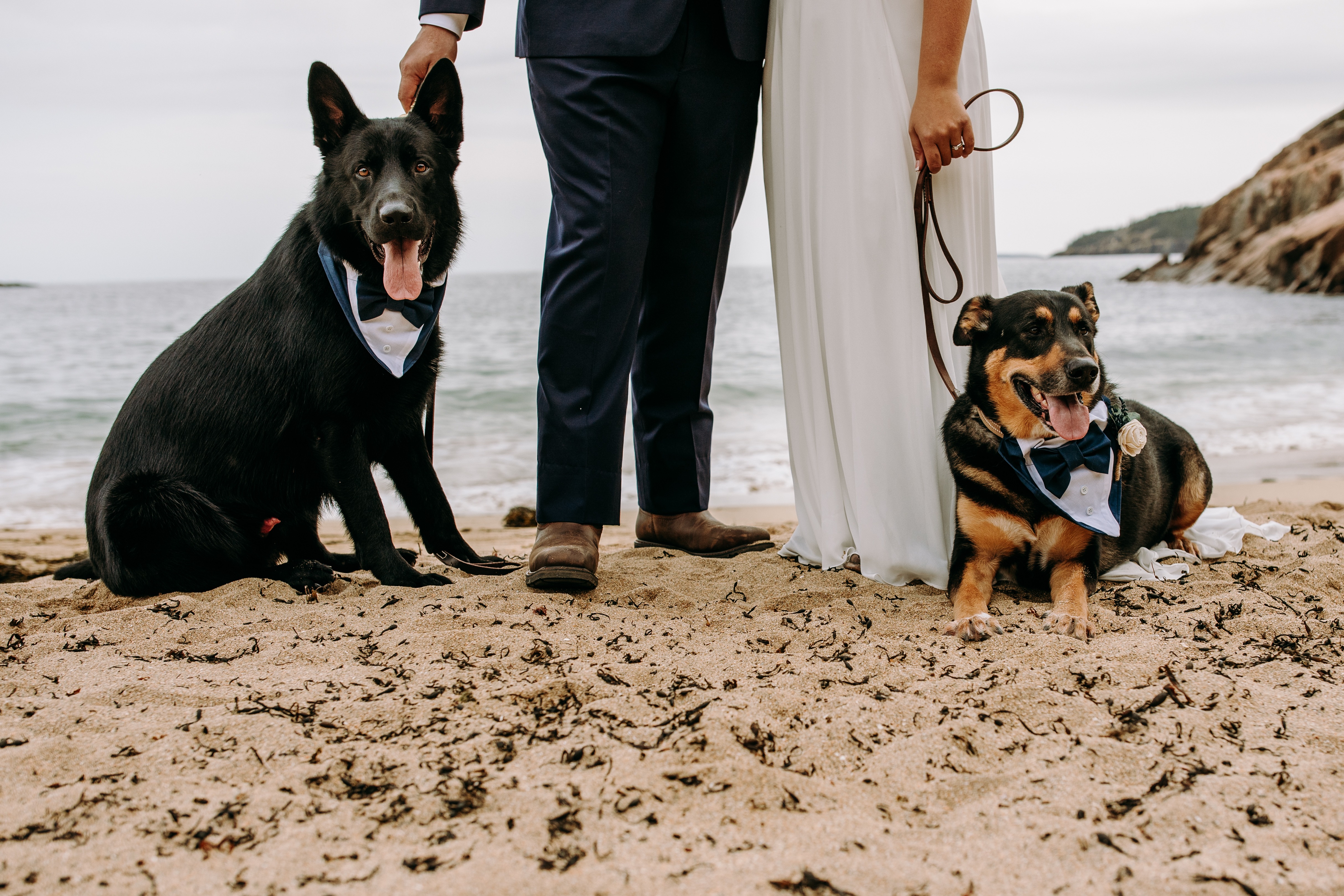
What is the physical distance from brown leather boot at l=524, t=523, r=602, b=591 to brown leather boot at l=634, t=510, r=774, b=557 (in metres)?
0.69

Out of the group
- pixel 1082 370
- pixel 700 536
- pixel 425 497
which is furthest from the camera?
pixel 700 536

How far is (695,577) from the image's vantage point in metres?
3.02

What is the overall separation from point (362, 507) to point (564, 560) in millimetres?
750

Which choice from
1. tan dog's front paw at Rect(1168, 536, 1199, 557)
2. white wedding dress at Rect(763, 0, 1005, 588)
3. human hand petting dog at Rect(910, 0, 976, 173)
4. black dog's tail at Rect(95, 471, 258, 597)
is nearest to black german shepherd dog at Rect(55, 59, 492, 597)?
black dog's tail at Rect(95, 471, 258, 597)

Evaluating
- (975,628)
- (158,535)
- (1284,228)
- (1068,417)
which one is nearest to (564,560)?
(975,628)

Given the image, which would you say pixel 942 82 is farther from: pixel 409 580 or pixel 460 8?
pixel 409 580

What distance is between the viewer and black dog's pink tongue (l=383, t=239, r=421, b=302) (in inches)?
113

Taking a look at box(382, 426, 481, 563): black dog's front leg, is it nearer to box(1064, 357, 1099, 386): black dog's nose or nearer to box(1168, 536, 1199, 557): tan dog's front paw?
box(1064, 357, 1099, 386): black dog's nose

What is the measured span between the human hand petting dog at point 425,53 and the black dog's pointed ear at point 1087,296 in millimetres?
2183

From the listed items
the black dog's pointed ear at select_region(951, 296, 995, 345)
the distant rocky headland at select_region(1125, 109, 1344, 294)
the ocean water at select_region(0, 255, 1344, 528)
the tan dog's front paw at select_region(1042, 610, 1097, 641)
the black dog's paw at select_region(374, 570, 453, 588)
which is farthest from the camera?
the distant rocky headland at select_region(1125, 109, 1344, 294)


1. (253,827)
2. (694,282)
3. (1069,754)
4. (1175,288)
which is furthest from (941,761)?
(1175,288)

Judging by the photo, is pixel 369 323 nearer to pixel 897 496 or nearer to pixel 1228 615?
pixel 897 496

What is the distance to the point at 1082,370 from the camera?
8.52 ft

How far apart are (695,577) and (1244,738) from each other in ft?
5.47
